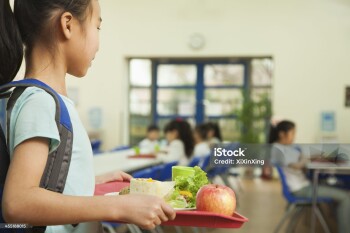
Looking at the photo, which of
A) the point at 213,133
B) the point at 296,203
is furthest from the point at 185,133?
the point at 296,203

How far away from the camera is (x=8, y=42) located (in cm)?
63

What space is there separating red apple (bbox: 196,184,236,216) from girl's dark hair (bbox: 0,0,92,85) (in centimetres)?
23

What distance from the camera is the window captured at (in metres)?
7.05

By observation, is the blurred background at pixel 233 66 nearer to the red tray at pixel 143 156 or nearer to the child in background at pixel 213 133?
the child in background at pixel 213 133

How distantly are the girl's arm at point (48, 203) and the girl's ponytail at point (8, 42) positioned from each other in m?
0.14

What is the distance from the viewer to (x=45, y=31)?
0.62m

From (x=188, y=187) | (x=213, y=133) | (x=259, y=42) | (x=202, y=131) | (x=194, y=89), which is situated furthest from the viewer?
(x=194, y=89)

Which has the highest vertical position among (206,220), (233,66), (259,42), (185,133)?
(259,42)

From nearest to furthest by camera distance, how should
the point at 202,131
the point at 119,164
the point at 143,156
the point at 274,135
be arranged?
the point at 119,164 → the point at 274,135 → the point at 143,156 → the point at 202,131

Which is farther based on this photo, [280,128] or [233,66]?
[233,66]

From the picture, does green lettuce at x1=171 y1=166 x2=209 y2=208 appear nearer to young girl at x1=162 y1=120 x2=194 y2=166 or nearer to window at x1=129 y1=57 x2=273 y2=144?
young girl at x1=162 y1=120 x2=194 y2=166

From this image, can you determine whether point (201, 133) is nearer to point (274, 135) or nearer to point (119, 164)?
point (274, 135)

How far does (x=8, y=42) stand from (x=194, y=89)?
6.60 metres

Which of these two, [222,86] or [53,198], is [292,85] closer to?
[222,86]
